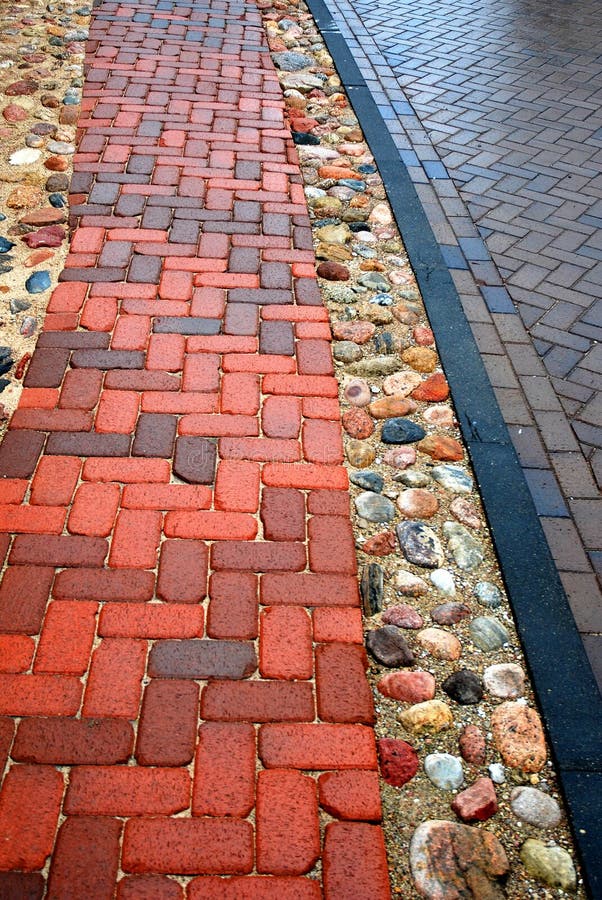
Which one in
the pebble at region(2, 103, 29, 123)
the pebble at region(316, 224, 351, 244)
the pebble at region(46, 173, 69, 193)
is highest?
the pebble at region(2, 103, 29, 123)

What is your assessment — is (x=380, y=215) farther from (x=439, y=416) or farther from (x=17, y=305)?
(x=17, y=305)

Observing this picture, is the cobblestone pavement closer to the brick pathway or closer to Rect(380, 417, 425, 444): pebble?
Rect(380, 417, 425, 444): pebble

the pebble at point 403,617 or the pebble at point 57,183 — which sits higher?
the pebble at point 57,183

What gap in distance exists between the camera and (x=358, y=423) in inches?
123

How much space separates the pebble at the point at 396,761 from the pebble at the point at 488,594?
573mm

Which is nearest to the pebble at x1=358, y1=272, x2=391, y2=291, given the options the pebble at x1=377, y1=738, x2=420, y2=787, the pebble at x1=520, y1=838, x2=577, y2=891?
the pebble at x1=377, y1=738, x2=420, y2=787

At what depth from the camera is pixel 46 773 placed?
2.04 metres

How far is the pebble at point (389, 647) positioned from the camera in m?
2.36

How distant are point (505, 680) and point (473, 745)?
0.25 m

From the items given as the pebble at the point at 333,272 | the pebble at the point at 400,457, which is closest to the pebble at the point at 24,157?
the pebble at the point at 333,272

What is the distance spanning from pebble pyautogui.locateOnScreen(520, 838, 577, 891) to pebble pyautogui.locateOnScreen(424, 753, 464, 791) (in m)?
0.22

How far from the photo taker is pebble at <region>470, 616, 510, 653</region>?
242 centimetres

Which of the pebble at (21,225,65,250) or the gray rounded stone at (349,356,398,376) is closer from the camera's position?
the gray rounded stone at (349,356,398,376)

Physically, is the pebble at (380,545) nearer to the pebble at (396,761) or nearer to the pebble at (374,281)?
the pebble at (396,761)
